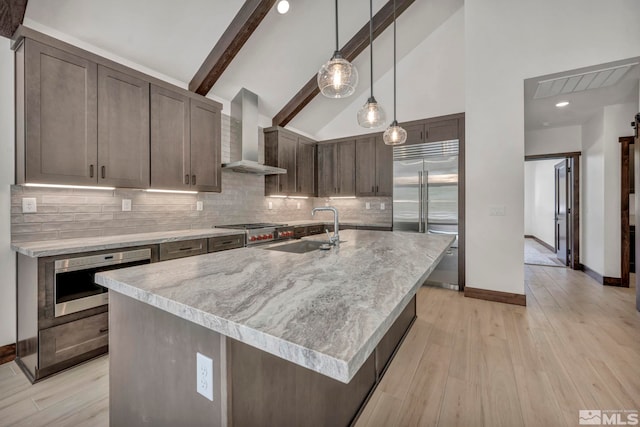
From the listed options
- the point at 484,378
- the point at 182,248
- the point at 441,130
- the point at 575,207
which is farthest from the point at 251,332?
the point at 575,207

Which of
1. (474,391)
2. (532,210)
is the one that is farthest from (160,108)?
(532,210)

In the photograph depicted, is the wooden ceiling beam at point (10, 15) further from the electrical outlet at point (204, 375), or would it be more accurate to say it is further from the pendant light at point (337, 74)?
the electrical outlet at point (204, 375)

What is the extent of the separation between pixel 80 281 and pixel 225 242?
49.0 inches

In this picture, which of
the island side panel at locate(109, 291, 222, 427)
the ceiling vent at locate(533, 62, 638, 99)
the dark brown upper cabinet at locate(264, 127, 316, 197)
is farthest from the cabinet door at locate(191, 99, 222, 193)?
the ceiling vent at locate(533, 62, 638, 99)

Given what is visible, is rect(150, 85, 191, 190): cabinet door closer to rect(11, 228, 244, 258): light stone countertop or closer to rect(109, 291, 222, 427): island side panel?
rect(11, 228, 244, 258): light stone countertop

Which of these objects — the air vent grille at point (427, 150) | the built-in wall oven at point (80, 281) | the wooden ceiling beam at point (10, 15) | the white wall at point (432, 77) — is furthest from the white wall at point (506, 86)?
the wooden ceiling beam at point (10, 15)

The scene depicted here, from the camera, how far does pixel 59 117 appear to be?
209 cm

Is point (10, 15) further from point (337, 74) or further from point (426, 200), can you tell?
point (426, 200)

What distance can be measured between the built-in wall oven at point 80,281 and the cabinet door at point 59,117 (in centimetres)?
67

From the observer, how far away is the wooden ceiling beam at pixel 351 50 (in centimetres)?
364

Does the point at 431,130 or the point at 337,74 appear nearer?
the point at 337,74

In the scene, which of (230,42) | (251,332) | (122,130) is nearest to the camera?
(251,332)

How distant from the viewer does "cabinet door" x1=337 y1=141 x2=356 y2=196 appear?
190 inches

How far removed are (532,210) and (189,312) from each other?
424 inches
